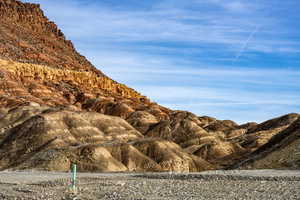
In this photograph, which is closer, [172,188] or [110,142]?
[172,188]

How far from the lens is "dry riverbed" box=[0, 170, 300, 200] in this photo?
29.7 m

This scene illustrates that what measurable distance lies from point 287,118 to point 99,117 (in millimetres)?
73639

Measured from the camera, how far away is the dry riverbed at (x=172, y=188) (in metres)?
29.7

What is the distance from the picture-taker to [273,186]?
108 ft

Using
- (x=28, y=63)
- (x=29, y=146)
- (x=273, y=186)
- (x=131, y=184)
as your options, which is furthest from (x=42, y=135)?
(x=28, y=63)

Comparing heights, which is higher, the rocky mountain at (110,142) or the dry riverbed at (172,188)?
the rocky mountain at (110,142)

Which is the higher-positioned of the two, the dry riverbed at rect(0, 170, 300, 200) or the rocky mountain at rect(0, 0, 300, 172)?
the rocky mountain at rect(0, 0, 300, 172)

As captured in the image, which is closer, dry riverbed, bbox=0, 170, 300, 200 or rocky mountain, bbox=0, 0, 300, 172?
dry riverbed, bbox=0, 170, 300, 200

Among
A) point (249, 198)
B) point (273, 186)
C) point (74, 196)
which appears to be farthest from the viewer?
point (273, 186)

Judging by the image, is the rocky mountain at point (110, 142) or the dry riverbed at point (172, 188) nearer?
the dry riverbed at point (172, 188)

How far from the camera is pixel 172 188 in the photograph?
33.6 meters

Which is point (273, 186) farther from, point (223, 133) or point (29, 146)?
point (223, 133)

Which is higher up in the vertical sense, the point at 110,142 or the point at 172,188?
the point at 110,142

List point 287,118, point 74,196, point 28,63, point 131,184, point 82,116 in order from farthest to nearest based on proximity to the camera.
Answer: point 28,63 < point 287,118 < point 82,116 < point 131,184 < point 74,196
